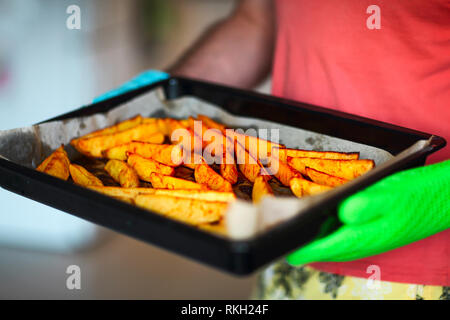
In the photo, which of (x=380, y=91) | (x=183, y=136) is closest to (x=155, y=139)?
(x=183, y=136)

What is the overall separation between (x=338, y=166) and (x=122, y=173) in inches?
24.0

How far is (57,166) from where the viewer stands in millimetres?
1504

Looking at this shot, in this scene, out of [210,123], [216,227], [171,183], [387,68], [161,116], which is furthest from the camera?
[161,116]

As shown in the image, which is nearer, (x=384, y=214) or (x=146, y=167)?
(x=384, y=214)

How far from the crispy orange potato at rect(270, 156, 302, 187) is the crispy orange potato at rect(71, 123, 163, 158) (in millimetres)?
472

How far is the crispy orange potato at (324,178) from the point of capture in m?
1.43

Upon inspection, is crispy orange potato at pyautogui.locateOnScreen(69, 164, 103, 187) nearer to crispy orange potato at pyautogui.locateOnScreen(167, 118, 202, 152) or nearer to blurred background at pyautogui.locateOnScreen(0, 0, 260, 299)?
crispy orange potato at pyautogui.locateOnScreen(167, 118, 202, 152)

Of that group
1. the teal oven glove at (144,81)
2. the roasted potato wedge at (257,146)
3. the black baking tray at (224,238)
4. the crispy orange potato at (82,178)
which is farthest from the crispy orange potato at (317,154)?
the teal oven glove at (144,81)

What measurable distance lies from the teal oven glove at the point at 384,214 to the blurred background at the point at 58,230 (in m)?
2.41

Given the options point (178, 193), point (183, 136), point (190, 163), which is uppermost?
point (183, 136)

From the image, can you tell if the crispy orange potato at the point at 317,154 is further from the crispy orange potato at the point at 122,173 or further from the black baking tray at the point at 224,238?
the crispy orange potato at the point at 122,173

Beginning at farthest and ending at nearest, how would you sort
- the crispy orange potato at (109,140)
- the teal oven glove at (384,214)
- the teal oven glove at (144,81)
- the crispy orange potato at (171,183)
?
1. the teal oven glove at (144,81)
2. the crispy orange potato at (109,140)
3. the crispy orange potato at (171,183)
4. the teal oven glove at (384,214)

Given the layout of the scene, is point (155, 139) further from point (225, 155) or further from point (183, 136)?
point (225, 155)

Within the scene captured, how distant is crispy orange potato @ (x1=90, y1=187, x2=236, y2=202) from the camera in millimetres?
1301
